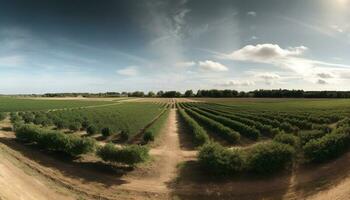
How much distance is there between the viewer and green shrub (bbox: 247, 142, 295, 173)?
56.5 ft

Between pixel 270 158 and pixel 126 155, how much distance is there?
1024cm

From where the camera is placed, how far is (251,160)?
1752 centimetres

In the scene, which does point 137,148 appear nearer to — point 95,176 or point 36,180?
point 95,176

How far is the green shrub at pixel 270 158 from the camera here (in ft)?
56.5

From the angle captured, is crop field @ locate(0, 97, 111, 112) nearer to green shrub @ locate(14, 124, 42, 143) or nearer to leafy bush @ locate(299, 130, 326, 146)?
green shrub @ locate(14, 124, 42, 143)

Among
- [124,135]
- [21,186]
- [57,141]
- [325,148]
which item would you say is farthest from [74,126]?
[325,148]

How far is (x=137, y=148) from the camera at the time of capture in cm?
1917

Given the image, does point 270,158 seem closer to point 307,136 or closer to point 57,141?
point 307,136

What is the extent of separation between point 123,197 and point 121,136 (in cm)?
1568

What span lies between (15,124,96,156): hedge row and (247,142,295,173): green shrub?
527 inches

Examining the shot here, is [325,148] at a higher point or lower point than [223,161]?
higher

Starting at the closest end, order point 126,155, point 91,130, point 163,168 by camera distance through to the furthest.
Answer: point 126,155 → point 163,168 → point 91,130

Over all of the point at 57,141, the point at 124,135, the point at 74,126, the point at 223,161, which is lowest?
the point at 124,135

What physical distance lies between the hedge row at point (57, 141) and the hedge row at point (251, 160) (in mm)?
10422
